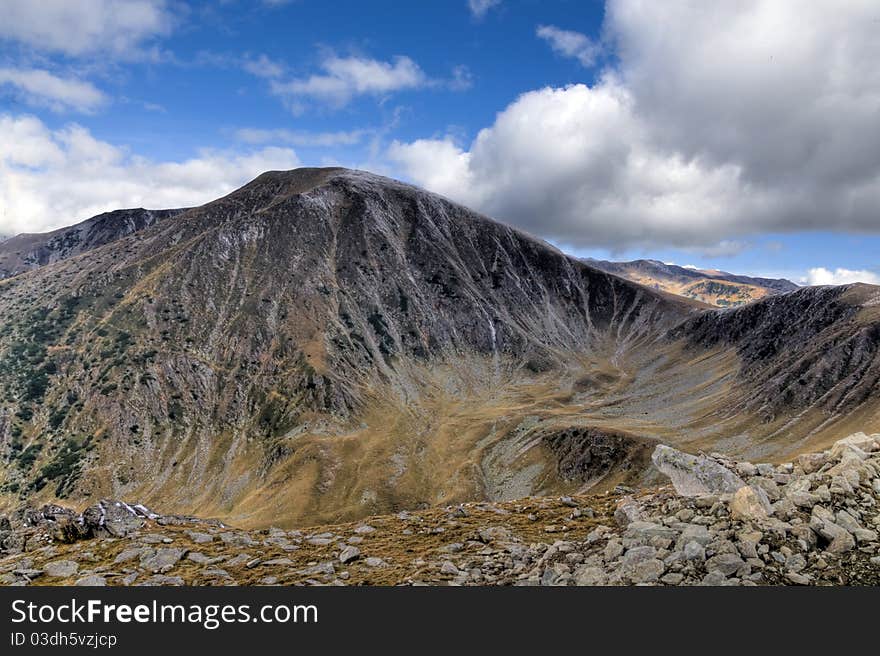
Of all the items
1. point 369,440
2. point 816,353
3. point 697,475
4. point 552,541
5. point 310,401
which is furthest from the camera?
point 310,401

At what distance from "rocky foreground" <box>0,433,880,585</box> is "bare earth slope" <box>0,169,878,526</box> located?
8045 centimetres

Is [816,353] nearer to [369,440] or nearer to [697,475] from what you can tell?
[369,440]

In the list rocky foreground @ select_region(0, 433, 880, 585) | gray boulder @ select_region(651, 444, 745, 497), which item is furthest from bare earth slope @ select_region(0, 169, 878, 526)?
rocky foreground @ select_region(0, 433, 880, 585)

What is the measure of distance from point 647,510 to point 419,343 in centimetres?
18017

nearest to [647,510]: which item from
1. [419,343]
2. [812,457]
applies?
[812,457]

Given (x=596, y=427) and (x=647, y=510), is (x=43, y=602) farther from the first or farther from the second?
(x=596, y=427)

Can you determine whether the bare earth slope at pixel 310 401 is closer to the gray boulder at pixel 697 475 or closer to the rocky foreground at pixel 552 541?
the gray boulder at pixel 697 475

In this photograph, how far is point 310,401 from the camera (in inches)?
5842

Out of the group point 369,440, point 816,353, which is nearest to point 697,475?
point 369,440

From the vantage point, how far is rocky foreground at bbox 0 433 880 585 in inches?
550

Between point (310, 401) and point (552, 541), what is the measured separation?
137 m

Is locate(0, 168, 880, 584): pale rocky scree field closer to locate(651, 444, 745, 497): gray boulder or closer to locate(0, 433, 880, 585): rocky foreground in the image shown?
locate(0, 433, 880, 585): rocky foreground

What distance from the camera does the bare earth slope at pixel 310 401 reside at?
112938 mm

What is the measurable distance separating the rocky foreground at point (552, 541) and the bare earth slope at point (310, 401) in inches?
3167
